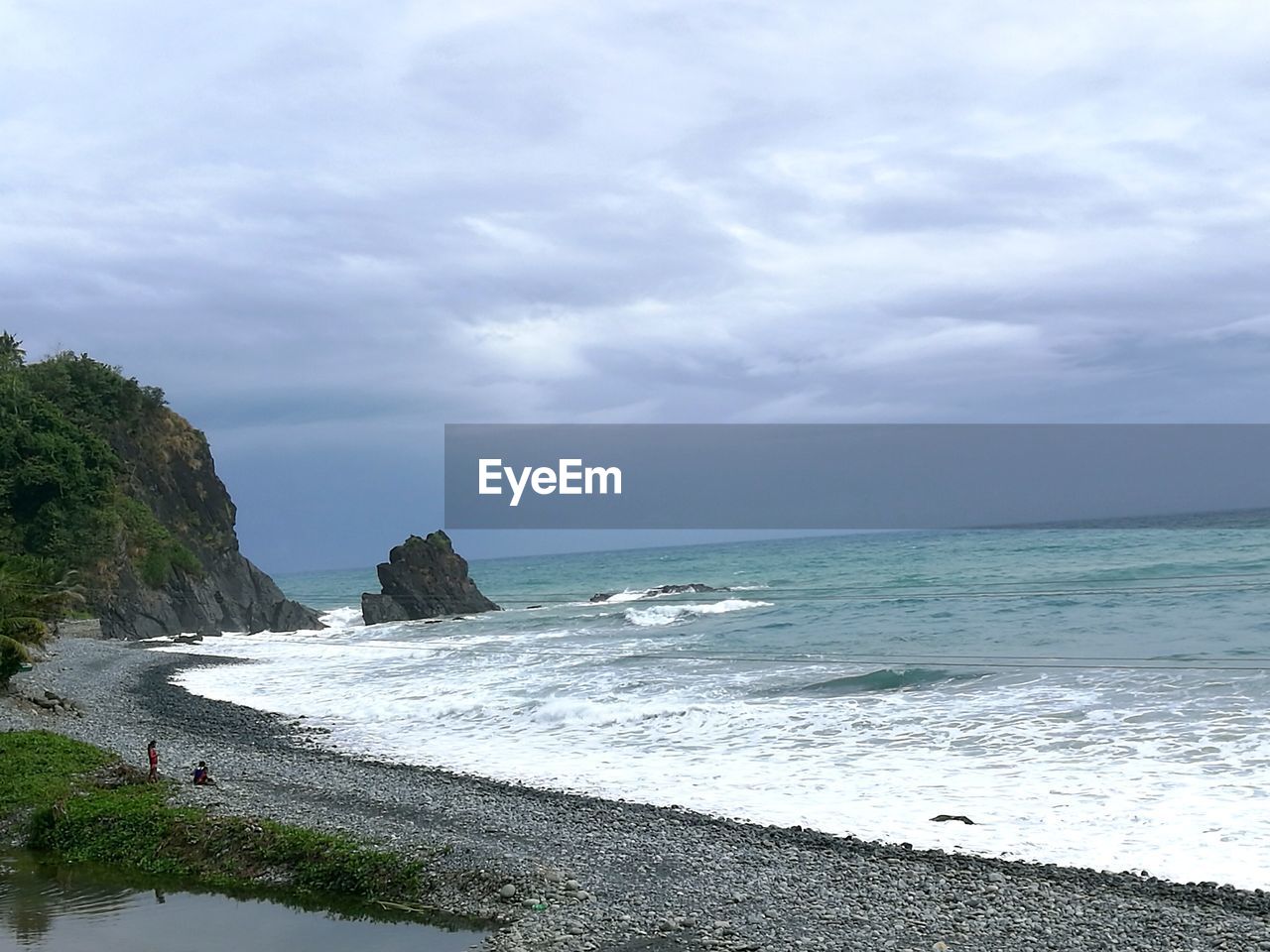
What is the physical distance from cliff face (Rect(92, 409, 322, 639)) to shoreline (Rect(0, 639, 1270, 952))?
3939 centimetres

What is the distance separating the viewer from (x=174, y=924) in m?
10.5

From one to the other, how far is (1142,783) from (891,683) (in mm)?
9883

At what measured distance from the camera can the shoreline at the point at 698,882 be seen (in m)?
9.33

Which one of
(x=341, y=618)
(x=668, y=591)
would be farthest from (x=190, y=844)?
(x=668, y=591)

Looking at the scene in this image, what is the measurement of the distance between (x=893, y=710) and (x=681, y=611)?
108 ft

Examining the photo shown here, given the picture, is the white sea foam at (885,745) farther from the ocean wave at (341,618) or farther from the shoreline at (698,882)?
the ocean wave at (341,618)

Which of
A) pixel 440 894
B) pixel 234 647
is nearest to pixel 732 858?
pixel 440 894

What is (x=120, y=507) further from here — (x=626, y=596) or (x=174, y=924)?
(x=174, y=924)

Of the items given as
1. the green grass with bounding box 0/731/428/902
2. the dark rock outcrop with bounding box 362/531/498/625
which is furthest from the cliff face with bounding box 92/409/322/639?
the green grass with bounding box 0/731/428/902

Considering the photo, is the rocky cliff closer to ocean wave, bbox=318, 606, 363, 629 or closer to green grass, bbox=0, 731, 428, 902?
ocean wave, bbox=318, 606, 363, 629

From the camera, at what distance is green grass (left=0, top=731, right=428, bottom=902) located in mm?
11359

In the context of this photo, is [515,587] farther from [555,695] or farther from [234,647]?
[555,695]

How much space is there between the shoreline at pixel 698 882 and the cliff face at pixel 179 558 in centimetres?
3939

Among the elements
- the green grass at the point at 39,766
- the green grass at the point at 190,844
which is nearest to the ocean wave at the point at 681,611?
the green grass at the point at 39,766
